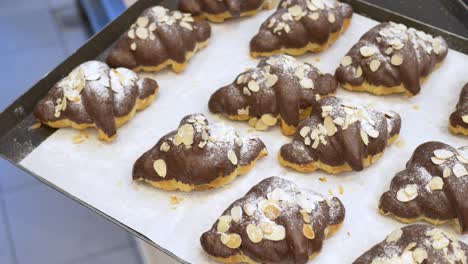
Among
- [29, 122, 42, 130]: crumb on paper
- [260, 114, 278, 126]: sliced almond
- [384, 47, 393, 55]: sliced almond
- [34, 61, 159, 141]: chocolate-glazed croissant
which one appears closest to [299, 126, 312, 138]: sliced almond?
[260, 114, 278, 126]: sliced almond

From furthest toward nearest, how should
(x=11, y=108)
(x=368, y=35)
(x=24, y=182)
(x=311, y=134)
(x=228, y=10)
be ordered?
(x=24, y=182) < (x=228, y=10) < (x=368, y=35) < (x=11, y=108) < (x=311, y=134)

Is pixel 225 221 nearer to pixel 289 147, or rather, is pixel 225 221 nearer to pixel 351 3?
pixel 289 147

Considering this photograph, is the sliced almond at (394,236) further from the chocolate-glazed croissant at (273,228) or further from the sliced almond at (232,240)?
the sliced almond at (232,240)

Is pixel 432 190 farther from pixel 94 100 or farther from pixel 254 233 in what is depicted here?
pixel 94 100

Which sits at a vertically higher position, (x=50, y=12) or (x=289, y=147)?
(x=289, y=147)

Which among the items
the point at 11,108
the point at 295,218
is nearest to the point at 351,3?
the point at 295,218

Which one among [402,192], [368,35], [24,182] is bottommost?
[24,182]

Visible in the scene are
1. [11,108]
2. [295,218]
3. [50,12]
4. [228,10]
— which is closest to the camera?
[295,218]

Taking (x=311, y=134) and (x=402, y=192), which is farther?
(x=311, y=134)
